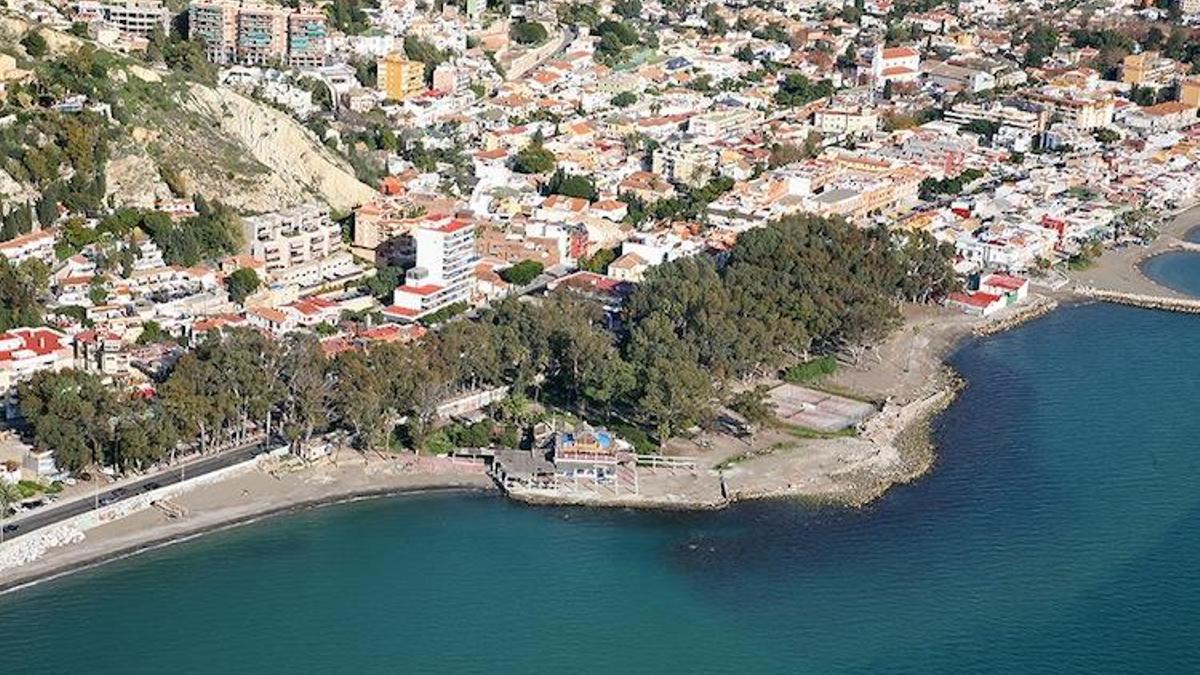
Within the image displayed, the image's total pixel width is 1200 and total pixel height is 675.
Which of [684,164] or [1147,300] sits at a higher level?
[684,164]

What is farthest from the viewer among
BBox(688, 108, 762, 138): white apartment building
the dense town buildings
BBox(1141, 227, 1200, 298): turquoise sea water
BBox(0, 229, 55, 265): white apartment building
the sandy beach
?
BBox(688, 108, 762, 138): white apartment building

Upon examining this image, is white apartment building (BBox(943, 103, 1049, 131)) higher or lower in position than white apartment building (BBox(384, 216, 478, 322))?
higher

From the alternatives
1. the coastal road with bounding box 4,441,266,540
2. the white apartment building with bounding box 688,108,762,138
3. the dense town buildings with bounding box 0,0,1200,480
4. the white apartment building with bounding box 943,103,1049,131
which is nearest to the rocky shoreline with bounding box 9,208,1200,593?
the coastal road with bounding box 4,441,266,540

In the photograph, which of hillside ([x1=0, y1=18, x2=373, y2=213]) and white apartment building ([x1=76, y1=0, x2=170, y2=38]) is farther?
white apartment building ([x1=76, y1=0, x2=170, y2=38])

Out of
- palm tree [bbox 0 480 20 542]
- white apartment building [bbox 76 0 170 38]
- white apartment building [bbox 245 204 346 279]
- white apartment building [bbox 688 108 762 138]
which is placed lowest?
palm tree [bbox 0 480 20 542]

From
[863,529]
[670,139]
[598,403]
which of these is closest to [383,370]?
[598,403]

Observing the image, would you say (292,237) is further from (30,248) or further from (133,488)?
(133,488)

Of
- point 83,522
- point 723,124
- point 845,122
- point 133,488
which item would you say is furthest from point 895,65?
point 83,522

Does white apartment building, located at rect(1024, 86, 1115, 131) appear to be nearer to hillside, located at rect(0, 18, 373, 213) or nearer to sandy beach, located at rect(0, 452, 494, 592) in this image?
hillside, located at rect(0, 18, 373, 213)

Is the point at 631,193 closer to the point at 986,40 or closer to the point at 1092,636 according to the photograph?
the point at 1092,636
